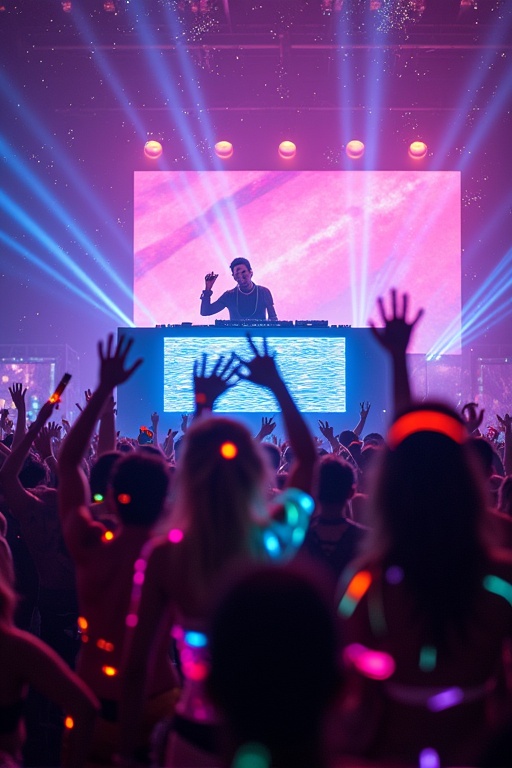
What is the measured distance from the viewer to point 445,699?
5.59 ft

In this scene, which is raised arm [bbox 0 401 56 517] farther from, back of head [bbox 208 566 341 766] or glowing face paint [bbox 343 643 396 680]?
back of head [bbox 208 566 341 766]

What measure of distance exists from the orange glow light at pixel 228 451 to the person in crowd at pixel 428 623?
0.43 m

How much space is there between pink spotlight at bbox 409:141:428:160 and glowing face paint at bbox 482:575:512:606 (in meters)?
16.5

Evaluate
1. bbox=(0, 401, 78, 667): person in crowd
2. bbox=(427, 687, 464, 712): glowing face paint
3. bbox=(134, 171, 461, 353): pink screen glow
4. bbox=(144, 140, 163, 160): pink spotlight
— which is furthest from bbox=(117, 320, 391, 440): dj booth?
bbox=(427, 687, 464, 712): glowing face paint

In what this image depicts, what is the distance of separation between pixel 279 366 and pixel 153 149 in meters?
8.53

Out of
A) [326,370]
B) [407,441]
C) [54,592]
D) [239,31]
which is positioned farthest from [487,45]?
[407,441]

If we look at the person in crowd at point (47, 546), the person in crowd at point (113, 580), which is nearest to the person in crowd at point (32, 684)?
the person in crowd at point (113, 580)

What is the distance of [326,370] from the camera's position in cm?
1055

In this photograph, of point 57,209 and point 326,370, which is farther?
point 57,209

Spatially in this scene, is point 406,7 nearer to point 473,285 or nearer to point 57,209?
point 473,285

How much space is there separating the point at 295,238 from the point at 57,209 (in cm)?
518

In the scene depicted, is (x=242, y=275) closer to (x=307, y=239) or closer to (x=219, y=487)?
(x=307, y=239)

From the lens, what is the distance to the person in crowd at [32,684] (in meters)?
1.89

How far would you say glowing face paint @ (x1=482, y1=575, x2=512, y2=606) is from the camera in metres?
1.74
